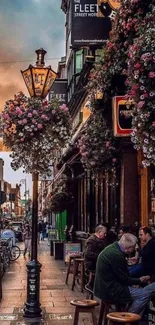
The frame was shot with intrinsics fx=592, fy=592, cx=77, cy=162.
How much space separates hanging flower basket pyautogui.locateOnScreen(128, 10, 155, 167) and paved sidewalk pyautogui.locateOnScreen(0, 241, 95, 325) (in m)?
4.68

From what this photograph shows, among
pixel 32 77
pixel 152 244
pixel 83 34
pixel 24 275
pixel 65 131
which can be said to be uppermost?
pixel 83 34

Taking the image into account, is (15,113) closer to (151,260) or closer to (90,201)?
(151,260)

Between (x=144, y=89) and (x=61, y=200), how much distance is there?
62.5 feet

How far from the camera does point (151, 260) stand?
9.43 meters

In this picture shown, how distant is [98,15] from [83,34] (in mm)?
608

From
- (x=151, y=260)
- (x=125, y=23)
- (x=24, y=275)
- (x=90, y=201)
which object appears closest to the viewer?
(x=151, y=260)

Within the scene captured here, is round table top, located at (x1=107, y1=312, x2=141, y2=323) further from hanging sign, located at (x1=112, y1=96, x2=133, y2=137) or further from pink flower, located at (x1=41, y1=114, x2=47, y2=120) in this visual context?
hanging sign, located at (x1=112, y1=96, x2=133, y2=137)

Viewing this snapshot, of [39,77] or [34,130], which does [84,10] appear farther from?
[34,130]

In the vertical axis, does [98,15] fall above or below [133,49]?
above

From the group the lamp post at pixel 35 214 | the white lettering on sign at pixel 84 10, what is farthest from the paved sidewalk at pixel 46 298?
the white lettering on sign at pixel 84 10

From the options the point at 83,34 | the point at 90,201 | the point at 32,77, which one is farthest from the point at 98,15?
the point at 90,201

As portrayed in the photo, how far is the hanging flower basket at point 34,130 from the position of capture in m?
11.9

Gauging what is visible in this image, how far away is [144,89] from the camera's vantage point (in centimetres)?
753

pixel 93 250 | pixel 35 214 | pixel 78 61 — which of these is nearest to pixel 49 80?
pixel 35 214
